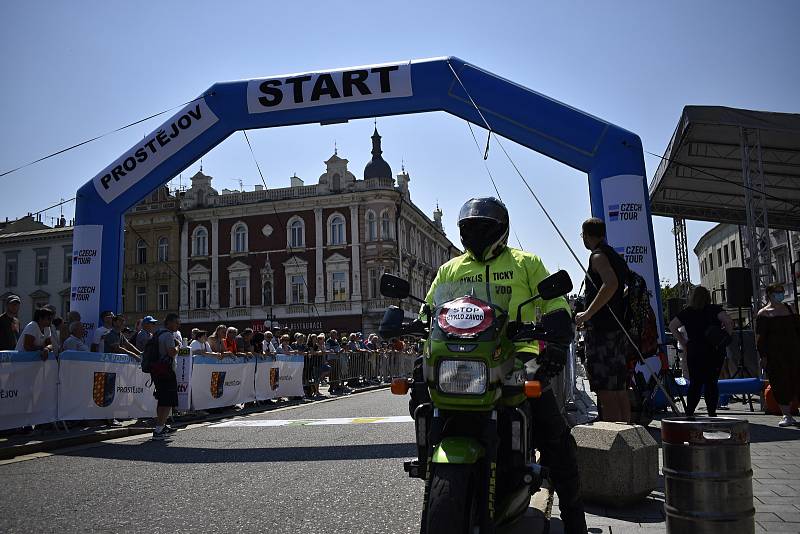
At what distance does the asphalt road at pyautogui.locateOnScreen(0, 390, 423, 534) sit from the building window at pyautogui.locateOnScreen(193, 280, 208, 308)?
52.0 m

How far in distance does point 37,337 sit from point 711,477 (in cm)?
945

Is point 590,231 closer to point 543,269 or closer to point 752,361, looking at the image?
point 543,269

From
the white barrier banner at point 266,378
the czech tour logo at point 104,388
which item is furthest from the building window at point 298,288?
the czech tour logo at point 104,388

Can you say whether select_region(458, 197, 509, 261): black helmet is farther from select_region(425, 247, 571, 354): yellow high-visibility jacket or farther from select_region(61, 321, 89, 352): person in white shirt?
select_region(61, 321, 89, 352): person in white shirt

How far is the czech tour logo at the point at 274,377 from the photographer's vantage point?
52.7ft

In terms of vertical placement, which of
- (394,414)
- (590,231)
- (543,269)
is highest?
(590,231)

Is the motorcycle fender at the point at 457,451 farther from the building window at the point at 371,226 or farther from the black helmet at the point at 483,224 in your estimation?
the building window at the point at 371,226

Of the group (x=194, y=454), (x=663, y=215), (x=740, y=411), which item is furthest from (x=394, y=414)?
(x=663, y=215)

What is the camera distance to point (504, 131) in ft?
37.8

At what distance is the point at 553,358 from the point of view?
336 centimetres

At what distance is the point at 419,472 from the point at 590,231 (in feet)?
10.3

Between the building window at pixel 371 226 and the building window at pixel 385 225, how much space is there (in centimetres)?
56

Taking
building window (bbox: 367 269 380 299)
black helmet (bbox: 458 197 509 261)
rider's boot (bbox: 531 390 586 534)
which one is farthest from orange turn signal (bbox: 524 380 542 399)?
building window (bbox: 367 269 380 299)

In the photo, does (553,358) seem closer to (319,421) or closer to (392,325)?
(392,325)
